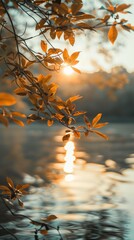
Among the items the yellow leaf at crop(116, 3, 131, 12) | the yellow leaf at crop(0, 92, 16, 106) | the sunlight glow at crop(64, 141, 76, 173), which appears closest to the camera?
the yellow leaf at crop(0, 92, 16, 106)

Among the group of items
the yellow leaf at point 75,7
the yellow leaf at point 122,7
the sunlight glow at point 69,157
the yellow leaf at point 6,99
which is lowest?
the yellow leaf at point 6,99

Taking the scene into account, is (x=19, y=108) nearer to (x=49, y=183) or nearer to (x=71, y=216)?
(x=49, y=183)

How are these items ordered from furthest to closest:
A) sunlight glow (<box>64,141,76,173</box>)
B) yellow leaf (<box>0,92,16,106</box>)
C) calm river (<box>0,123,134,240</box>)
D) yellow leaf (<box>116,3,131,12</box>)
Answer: sunlight glow (<box>64,141,76,173</box>)
calm river (<box>0,123,134,240</box>)
yellow leaf (<box>116,3,131,12</box>)
yellow leaf (<box>0,92,16,106</box>)

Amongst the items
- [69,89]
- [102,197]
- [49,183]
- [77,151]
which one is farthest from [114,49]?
[69,89]

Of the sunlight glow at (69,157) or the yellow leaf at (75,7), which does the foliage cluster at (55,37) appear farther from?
the sunlight glow at (69,157)

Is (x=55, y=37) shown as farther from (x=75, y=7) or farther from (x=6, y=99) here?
(x=6, y=99)

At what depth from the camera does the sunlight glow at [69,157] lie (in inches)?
294

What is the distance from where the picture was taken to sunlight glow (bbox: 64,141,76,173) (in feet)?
24.5

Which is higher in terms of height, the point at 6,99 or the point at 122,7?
the point at 122,7

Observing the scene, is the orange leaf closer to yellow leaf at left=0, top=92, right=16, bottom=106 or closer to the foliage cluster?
the foliage cluster

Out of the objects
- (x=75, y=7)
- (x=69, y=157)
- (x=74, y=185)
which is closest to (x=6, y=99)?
(x=75, y=7)

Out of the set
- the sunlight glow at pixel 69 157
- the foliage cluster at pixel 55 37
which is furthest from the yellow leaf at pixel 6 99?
the sunlight glow at pixel 69 157

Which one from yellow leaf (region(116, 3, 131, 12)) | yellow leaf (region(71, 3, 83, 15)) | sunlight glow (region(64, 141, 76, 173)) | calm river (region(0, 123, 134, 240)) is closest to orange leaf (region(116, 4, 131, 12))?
yellow leaf (region(116, 3, 131, 12))

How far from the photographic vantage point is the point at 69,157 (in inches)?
351
